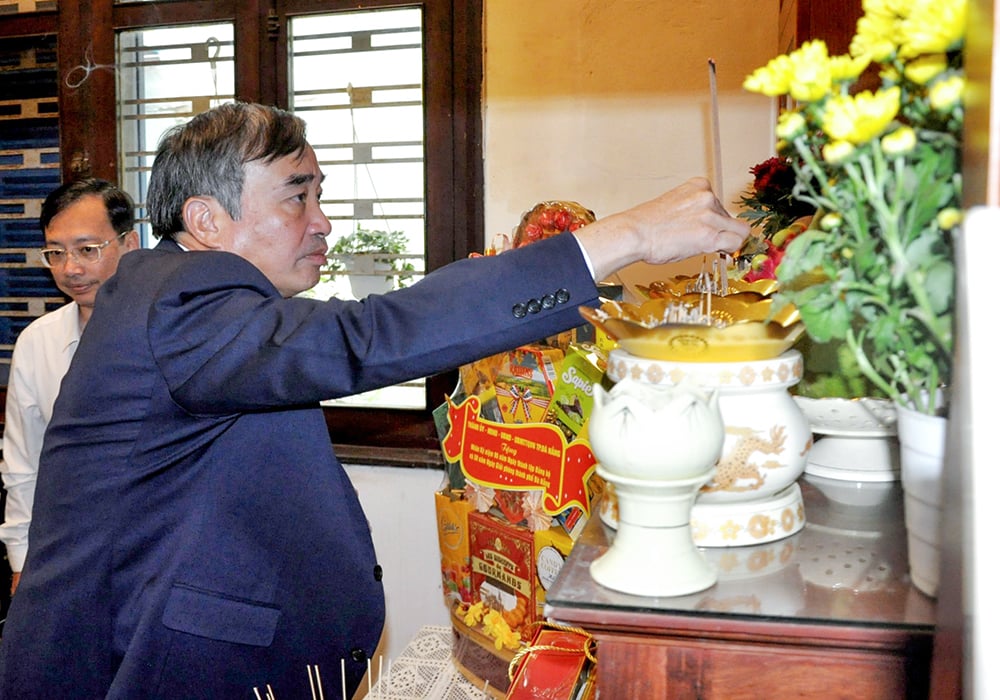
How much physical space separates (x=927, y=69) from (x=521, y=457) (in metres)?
0.87

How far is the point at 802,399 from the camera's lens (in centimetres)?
103

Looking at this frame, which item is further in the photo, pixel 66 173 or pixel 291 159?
pixel 66 173

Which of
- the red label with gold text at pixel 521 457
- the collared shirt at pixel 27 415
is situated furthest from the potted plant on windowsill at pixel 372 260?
the red label with gold text at pixel 521 457

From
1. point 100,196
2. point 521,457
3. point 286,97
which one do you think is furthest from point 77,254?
point 521,457

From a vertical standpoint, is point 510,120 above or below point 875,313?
above

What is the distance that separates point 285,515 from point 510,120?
1.53 meters

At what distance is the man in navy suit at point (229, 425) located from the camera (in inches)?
45.0

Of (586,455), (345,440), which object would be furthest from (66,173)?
(586,455)

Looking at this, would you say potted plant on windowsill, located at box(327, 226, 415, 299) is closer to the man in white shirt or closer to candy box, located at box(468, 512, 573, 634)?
the man in white shirt

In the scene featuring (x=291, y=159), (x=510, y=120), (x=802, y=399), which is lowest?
(x=802, y=399)

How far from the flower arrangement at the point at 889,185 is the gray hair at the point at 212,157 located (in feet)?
3.22

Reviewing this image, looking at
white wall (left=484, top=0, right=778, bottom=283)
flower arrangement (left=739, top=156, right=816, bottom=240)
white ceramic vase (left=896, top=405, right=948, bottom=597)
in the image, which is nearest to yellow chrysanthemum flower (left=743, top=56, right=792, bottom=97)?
white ceramic vase (left=896, top=405, right=948, bottom=597)

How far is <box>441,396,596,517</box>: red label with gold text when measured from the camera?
131cm

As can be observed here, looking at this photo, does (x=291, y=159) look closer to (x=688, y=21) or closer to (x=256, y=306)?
(x=256, y=306)
